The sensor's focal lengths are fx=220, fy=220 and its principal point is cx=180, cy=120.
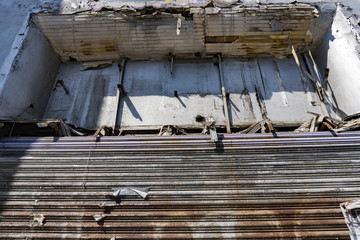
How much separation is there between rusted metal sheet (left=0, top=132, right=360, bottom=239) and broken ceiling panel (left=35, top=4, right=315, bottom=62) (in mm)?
2523

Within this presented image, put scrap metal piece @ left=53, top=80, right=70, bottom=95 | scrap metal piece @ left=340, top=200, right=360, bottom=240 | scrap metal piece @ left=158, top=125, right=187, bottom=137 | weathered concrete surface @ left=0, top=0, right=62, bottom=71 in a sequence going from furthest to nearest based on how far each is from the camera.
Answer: scrap metal piece @ left=53, top=80, right=70, bottom=95
weathered concrete surface @ left=0, top=0, right=62, bottom=71
scrap metal piece @ left=158, top=125, right=187, bottom=137
scrap metal piece @ left=340, top=200, right=360, bottom=240

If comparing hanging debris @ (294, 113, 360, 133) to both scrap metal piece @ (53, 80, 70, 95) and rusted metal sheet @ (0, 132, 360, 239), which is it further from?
scrap metal piece @ (53, 80, 70, 95)

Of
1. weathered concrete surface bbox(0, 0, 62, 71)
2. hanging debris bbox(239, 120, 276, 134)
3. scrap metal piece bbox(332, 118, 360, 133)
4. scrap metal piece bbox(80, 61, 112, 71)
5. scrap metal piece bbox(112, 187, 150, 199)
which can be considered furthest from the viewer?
scrap metal piece bbox(80, 61, 112, 71)

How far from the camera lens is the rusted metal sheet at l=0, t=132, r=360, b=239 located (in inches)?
107

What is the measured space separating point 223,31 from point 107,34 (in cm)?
256

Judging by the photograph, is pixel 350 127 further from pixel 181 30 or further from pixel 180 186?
pixel 181 30

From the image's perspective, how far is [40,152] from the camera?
131 inches

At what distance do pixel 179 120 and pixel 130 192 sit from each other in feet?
5.96

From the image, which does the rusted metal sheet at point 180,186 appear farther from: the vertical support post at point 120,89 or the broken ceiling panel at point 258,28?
the broken ceiling panel at point 258,28

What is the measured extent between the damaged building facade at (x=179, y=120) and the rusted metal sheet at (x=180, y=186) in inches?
0.6

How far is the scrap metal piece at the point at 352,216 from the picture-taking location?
8.42 ft

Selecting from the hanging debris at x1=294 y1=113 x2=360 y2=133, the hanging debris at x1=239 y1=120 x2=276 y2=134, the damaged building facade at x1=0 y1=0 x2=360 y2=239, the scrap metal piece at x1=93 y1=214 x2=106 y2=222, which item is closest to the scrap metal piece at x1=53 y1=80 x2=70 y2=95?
the damaged building facade at x1=0 y1=0 x2=360 y2=239

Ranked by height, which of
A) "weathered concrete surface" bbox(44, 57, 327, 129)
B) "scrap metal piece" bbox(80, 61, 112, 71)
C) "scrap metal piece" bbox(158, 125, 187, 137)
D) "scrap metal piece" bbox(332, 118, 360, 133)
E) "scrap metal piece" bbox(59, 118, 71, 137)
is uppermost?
"scrap metal piece" bbox(80, 61, 112, 71)

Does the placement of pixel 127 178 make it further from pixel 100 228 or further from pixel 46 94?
pixel 46 94
